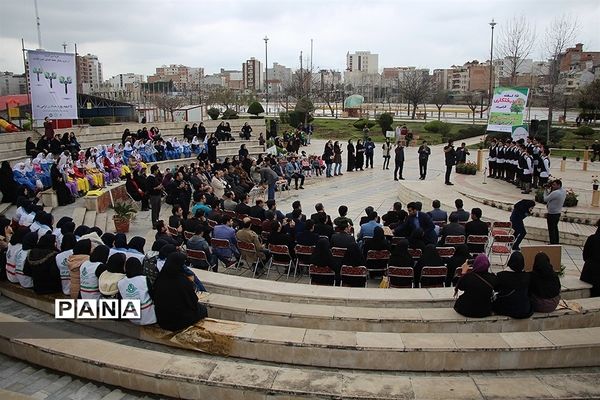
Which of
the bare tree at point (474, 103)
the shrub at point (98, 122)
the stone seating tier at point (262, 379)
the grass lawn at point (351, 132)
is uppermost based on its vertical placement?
the bare tree at point (474, 103)

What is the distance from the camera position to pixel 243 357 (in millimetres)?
6590

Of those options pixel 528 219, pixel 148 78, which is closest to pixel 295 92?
pixel 528 219

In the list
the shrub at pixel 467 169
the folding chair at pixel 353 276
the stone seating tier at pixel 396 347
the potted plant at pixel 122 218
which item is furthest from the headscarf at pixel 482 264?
the shrub at pixel 467 169

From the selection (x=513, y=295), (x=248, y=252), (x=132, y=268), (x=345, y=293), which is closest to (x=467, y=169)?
(x=248, y=252)

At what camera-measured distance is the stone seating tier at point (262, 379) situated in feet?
18.4

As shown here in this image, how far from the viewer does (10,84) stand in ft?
168

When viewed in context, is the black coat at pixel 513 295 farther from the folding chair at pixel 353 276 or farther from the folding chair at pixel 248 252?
the folding chair at pixel 248 252

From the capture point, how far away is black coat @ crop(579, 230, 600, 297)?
814 centimetres

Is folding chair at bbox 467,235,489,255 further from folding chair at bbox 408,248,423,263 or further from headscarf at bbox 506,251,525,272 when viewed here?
headscarf at bbox 506,251,525,272

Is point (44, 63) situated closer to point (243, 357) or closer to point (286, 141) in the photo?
point (286, 141)

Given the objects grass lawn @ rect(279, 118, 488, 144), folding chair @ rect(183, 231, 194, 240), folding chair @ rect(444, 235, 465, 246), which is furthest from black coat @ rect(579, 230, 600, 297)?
grass lawn @ rect(279, 118, 488, 144)

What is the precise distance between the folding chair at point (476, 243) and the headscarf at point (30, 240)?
764 centimetres

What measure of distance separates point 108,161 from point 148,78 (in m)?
172

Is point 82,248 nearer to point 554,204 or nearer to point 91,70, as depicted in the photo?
point 554,204
